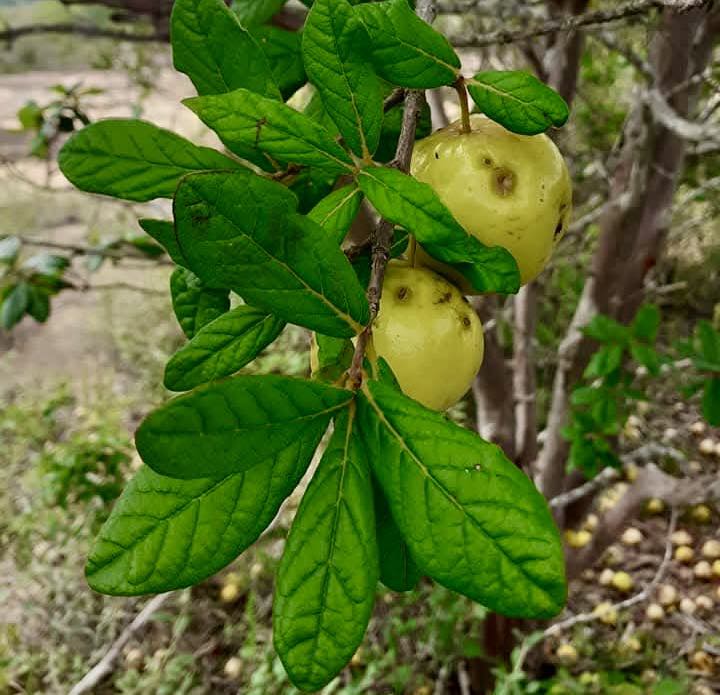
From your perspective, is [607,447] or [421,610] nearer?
[607,447]

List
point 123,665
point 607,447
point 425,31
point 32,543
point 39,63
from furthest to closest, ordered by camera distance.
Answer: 1. point 39,63
2. point 32,543
3. point 123,665
4. point 607,447
5. point 425,31

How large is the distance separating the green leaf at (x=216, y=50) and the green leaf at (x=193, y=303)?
0.15m

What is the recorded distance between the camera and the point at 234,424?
0.38 meters

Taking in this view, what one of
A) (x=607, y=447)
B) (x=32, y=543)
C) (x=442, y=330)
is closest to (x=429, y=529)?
(x=442, y=330)

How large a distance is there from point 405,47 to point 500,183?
125mm

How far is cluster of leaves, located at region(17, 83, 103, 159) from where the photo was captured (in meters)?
1.87

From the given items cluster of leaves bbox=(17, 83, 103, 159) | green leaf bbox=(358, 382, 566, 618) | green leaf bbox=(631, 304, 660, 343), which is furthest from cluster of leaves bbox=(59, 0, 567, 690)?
cluster of leaves bbox=(17, 83, 103, 159)

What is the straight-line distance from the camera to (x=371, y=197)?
46cm

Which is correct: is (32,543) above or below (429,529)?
below

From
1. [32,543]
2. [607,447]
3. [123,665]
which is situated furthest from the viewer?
[32,543]

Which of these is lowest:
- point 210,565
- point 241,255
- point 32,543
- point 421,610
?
point 32,543

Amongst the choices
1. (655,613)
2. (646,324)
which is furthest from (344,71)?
(655,613)

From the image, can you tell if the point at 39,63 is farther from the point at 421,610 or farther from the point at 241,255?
the point at 241,255

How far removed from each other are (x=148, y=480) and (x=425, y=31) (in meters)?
0.36
